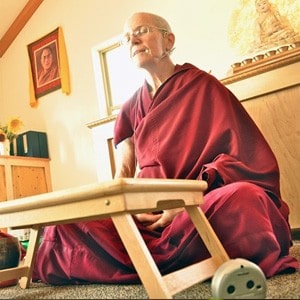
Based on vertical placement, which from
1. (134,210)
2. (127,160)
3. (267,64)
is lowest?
(134,210)

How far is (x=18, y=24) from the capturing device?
13.4 feet

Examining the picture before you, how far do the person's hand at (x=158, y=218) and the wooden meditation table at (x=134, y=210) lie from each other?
19 centimetres

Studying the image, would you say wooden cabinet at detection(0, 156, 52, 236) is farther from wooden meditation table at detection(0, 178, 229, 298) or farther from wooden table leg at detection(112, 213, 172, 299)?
wooden table leg at detection(112, 213, 172, 299)

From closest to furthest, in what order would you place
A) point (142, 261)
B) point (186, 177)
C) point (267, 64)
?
point (142, 261) → point (186, 177) → point (267, 64)

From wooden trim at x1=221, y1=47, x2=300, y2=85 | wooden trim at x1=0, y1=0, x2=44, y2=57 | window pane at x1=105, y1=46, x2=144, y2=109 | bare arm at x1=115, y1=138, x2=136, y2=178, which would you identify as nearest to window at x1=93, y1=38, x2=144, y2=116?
window pane at x1=105, y1=46, x2=144, y2=109

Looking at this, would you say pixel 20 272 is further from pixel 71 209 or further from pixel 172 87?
pixel 172 87

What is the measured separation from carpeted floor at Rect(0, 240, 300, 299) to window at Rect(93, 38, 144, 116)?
7.43 feet

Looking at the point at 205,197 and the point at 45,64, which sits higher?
the point at 45,64

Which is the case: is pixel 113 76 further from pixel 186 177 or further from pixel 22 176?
pixel 186 177

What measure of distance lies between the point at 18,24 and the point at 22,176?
63.0 inches

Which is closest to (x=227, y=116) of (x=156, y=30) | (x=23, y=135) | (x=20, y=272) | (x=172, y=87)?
(x=172, y=87)

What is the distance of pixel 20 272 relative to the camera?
53.6 inches

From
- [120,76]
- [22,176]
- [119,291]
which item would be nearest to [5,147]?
[22,176]

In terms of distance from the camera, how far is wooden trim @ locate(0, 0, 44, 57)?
3.98m
